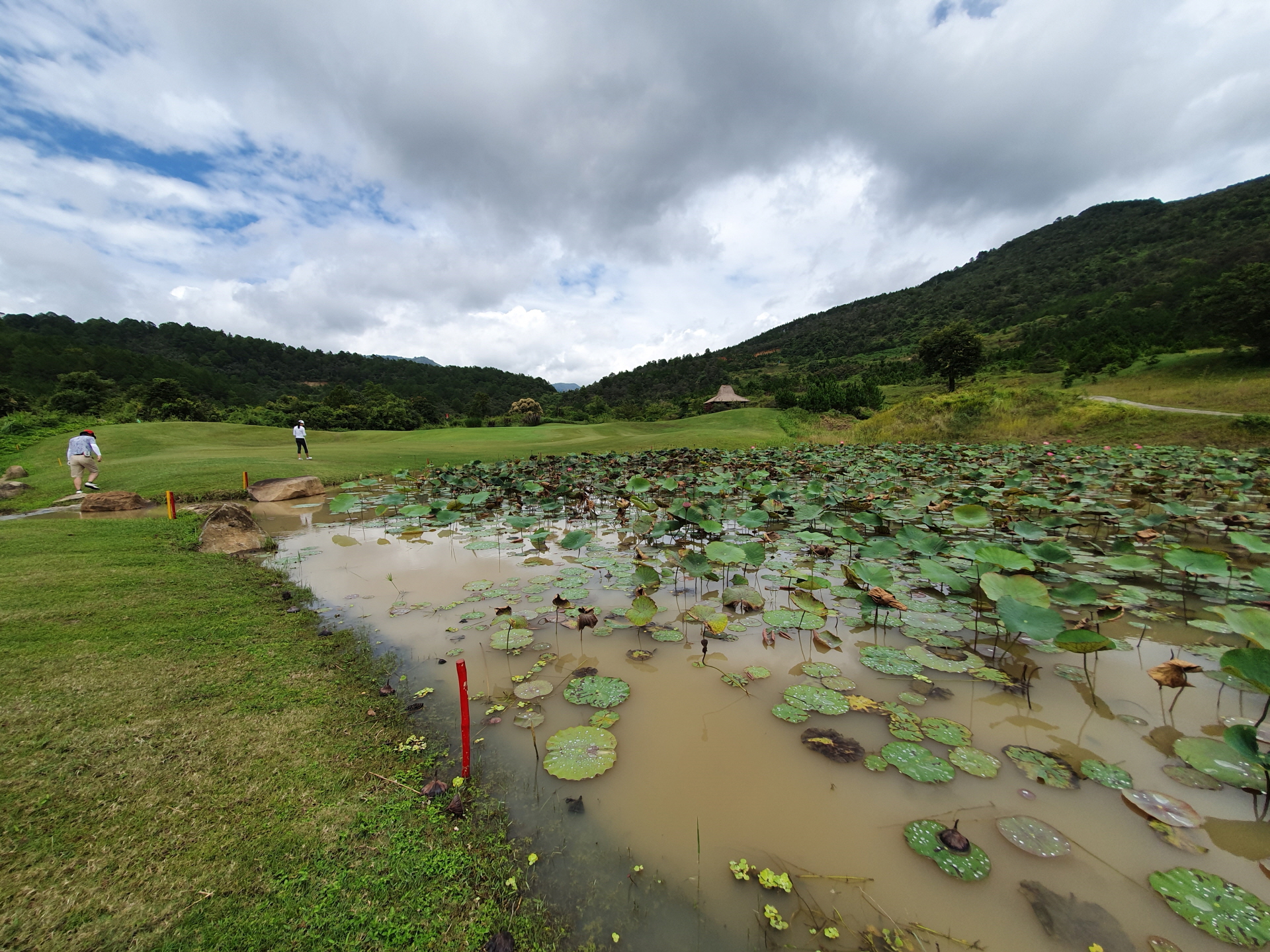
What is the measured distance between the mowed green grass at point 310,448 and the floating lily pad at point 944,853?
41.6 feet

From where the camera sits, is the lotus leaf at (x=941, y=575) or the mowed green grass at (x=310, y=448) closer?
the lotus leaf at (x=941, y=575)

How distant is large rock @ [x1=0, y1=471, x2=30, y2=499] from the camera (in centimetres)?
960

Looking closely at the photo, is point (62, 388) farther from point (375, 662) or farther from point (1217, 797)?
point (1217, 797)

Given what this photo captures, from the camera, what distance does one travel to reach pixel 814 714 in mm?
2803

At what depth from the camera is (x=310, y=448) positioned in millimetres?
18656

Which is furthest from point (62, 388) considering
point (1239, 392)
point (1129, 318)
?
point (1129, 318)

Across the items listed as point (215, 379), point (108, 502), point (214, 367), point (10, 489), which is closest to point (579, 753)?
point (108, 502)

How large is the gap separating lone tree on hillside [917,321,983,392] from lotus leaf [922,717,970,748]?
3365 cm

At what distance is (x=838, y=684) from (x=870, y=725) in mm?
394

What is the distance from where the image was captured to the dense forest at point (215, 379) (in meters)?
34.8

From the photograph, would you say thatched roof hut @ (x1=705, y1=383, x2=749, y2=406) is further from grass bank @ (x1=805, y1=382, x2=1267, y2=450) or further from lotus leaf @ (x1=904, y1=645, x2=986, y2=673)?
lotus leaf @ (x1=904, y1=645, x2=986, y2=673)

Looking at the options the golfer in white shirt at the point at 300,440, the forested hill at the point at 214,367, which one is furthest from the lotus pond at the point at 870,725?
the forested hill at the point at 214,367

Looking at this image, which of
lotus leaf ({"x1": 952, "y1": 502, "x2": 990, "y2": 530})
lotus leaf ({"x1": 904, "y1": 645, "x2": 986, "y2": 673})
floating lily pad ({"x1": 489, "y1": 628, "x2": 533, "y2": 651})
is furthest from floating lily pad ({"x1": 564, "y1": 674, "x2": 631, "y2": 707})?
lotus leaf ({"x1": 952, "y1": 502, "x2": 990, "y2": 530})

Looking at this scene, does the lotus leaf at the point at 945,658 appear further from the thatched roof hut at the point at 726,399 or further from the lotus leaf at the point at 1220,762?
the thatched roof hut at the point at 726,399
